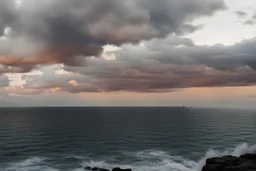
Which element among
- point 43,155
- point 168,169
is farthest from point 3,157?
point 168,169

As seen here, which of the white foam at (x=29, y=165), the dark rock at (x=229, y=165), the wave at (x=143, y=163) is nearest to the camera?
the dark rock at (x=229, y=165)

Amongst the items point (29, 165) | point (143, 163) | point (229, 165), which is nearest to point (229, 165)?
point (229, 165)

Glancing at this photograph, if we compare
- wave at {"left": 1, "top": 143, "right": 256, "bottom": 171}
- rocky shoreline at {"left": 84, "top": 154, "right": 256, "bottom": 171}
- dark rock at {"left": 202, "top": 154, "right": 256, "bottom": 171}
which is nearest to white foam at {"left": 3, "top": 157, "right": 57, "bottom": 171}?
wave at {"left": 1, "top": 143, "right": 256, "bottom": 171}

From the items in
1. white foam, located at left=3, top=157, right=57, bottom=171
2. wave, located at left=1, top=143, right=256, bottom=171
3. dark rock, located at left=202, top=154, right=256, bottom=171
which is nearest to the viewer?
dark rock, located at left=202, top=154, right=256, bottom=171

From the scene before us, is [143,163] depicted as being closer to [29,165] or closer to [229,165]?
[229,165]

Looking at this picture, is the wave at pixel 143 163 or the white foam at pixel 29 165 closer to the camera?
the white foam at pixel 29 165

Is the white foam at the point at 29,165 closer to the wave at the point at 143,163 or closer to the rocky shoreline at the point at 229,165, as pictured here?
the wave at the point at 143,163

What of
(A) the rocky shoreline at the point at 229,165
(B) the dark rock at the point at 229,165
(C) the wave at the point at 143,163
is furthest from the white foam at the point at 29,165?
(B) the dark rock at the point at 229,165

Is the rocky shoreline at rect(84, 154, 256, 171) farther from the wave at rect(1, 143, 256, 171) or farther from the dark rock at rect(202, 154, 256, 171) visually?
the wave at rect(1, 143, 256, 171)

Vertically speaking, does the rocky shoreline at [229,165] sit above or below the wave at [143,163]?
above

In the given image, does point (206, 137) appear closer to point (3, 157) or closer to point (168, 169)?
point (168, 169)

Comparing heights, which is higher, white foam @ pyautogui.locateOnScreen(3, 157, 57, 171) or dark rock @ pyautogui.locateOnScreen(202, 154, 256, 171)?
dark rock @ pyautogui.locateOnScreen(202, 154, 256, 171)
